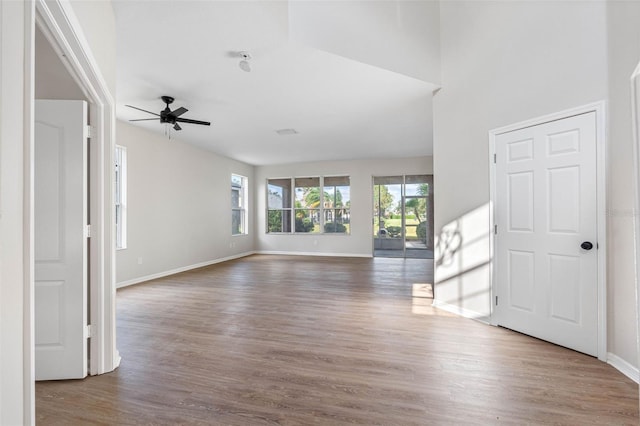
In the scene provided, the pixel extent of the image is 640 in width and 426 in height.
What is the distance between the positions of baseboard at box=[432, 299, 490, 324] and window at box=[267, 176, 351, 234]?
204 inches

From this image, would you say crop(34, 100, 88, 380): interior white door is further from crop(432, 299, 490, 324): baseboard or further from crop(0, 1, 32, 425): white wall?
crop(432, 299, 490, 324): baseboard

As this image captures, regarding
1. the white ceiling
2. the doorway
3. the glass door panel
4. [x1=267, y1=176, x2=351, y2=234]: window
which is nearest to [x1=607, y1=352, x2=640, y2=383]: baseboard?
the white ceiling

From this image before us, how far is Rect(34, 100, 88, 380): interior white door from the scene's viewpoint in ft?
7.16

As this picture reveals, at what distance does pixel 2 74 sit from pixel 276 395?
2.08 m

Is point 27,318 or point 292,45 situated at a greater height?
point 292,45

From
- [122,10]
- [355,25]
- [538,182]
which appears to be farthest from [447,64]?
[122,10]

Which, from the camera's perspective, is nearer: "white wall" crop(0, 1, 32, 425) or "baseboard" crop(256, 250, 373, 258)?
"white wall" crop(0, 1, 32, 425)

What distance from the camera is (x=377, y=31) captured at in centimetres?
353

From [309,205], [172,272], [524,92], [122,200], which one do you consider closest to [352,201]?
[309,205]

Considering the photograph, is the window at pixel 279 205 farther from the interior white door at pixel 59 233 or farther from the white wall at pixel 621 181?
the white wall at pixel 621 181

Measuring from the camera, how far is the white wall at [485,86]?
2662mm

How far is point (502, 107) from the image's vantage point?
325cm

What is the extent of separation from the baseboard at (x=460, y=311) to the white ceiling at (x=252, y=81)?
277 cm

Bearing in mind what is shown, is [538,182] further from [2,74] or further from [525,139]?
[2,74]
